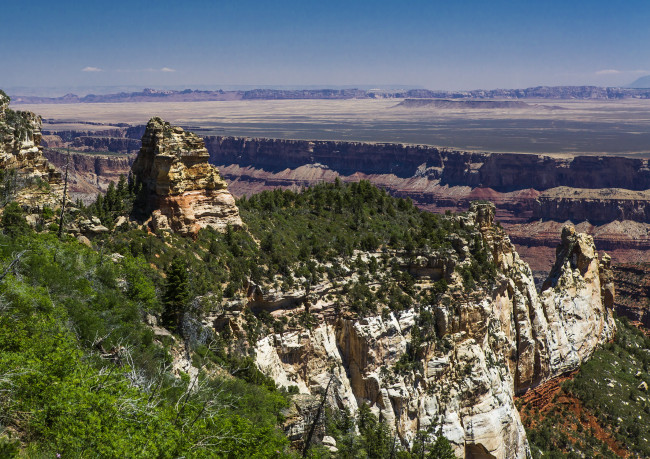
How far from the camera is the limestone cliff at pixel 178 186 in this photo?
46625 millimetres

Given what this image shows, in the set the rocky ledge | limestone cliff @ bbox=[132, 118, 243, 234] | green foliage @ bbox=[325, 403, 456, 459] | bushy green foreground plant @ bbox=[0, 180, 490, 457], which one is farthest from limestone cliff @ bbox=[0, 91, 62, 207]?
green foliage @ bbox=[325, 403, 456, 459]

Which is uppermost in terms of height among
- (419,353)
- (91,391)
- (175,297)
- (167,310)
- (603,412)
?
(91,391)

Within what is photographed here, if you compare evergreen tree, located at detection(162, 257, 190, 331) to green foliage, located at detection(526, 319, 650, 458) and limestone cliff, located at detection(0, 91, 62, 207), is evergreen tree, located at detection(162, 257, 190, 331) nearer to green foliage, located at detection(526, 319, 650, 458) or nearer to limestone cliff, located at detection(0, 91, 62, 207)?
limestone cliff, located at detection(0, 91, 62, 207)

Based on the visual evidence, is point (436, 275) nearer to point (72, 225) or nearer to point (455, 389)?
point (455, 389)

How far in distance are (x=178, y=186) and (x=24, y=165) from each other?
410 inches

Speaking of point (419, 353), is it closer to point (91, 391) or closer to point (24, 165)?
point (91, 391)

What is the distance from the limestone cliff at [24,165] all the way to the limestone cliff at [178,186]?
673cm

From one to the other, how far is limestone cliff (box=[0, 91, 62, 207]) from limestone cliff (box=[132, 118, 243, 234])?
673 cm

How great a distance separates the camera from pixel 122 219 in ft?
156

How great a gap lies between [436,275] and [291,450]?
78.3 feet

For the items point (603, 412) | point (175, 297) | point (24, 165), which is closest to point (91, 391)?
point (175, 297)

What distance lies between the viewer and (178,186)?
154 feet

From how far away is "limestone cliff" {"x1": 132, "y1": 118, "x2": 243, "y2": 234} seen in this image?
153 feet

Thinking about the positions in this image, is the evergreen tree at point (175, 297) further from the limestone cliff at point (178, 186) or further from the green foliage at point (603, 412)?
the green foliage at point (603, 412)
